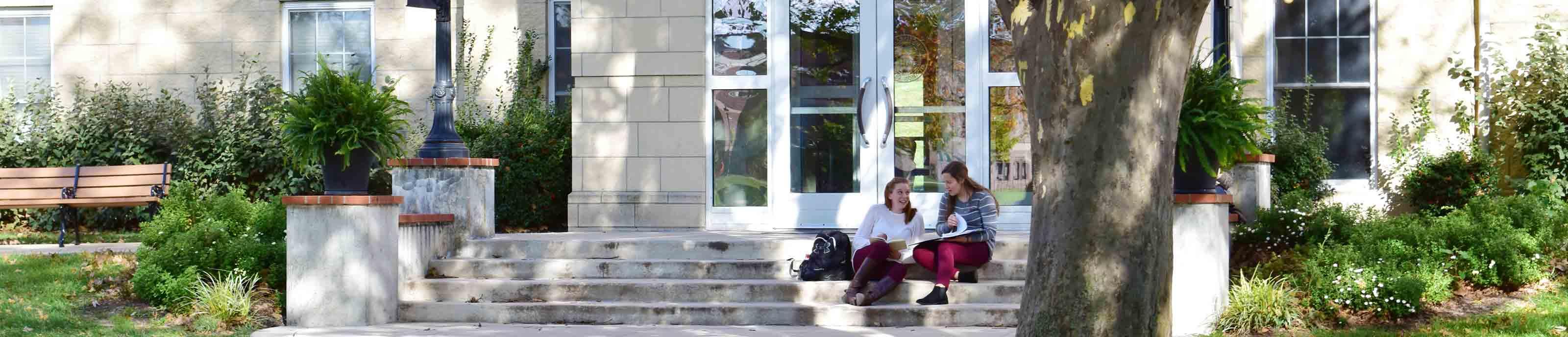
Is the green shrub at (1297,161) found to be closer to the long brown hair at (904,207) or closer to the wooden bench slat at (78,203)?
the long brown hair at (904,207)

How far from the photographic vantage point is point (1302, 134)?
480 inches

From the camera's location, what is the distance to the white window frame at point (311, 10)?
14680 millimetres

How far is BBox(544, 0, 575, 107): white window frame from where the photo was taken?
572 inches

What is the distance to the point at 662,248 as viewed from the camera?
9.84 m

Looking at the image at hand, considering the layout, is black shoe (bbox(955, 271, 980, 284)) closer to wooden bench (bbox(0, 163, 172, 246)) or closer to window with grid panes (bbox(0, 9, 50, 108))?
wooden bench (bbox(0, 163, 172, 246))

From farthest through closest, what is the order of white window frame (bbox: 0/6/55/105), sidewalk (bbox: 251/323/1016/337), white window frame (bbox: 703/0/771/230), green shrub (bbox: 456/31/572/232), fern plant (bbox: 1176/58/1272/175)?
white window frame (bbox: 0/6/55/105) → green shrub (bbox: 456/31/572/232) → white window frame (bbox: 703/0/771/230) → fern plant (bbox: 1176/58/1272/175) → sidewalk (bbox: 251/323/1016/337)

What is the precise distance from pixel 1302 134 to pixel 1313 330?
15.4 ft

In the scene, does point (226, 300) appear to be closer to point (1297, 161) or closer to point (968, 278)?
point (968, 278)

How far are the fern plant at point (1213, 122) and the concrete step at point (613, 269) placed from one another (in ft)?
5.09

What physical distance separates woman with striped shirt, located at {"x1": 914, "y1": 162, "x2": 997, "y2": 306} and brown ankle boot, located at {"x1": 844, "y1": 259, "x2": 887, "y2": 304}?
14.2 inches

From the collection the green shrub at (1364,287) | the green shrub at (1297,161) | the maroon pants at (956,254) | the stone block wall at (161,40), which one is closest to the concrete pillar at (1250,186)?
the green shrub at (1297,161)

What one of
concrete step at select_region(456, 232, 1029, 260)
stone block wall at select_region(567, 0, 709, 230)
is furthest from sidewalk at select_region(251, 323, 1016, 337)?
stone block wall at select_region(567, 0, 709, 230)

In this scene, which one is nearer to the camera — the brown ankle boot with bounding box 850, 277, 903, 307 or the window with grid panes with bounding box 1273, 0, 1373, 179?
the brown ankle boot with bounding box 850, 277, 903, 307

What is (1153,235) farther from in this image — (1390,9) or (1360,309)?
(1390,9)
